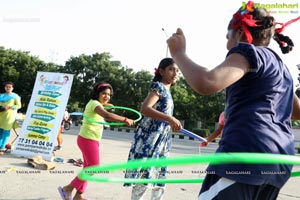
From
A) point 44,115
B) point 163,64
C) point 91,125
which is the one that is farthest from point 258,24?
point 44,115

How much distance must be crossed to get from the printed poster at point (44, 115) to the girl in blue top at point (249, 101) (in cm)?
700

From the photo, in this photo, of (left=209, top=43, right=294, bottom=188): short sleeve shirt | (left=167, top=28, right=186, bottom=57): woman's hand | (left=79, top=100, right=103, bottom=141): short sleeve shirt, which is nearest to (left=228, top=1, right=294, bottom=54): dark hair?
(left=209, top=43, right=294, bottom=188): short sleeve shirt

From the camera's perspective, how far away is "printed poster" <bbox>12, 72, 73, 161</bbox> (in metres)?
8.41

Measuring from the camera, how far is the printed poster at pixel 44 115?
8.41 meters

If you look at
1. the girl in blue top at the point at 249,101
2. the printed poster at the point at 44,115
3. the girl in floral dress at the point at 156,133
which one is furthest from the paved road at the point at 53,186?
the girl in blue top at the point at 249,101

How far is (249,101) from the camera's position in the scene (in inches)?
71.4

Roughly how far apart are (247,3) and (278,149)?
0.83 meters

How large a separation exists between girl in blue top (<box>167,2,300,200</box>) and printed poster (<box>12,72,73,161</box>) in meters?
7.00

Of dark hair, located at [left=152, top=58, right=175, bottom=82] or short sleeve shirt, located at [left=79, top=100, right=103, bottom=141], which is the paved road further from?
dark hair, located at [left=152, top=58, right=175, bottom=82]

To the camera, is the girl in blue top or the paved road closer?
the girl in blue top

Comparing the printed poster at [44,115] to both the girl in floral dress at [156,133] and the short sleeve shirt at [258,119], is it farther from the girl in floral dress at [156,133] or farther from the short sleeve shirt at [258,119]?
the short sleeve shirt at [258,119]

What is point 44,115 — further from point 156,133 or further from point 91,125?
point 156,133

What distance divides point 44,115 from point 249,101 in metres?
7.57

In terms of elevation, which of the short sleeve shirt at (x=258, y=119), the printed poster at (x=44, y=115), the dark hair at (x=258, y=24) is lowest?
the printed poster at (x=44, y=115)
